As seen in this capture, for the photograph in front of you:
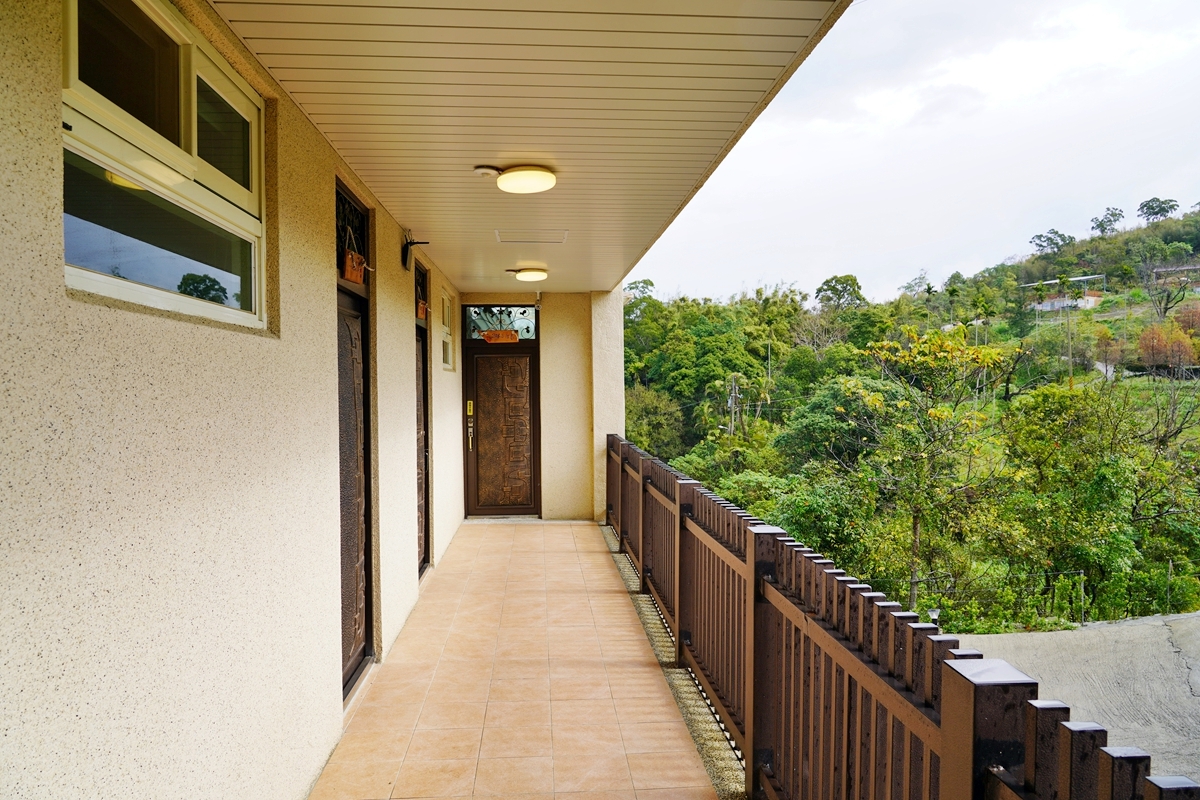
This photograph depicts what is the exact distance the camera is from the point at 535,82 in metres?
2.52

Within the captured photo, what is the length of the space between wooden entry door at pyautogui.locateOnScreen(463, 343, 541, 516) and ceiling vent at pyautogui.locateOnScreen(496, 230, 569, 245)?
331 centimetres

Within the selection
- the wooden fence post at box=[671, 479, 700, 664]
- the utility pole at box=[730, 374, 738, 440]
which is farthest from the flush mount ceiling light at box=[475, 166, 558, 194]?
the utility pole at box=[730, 374, 738, 440]

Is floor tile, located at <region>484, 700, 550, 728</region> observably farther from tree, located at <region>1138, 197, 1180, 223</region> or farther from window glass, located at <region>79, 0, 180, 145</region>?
tree, located at <region>1138, 197, 1180, 223</region>

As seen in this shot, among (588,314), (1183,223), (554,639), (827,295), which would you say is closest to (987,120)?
(1183,223)

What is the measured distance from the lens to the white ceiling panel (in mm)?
2057

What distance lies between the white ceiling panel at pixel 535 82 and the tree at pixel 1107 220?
47048mm

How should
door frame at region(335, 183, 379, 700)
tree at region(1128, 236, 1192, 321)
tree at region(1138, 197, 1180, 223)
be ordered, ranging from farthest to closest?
1. tree at region(1138, 197, 1180, 223)
2. tree at region(1128, 236, 1192, 321)
3. door frame at region(335, 183, 379, 700)

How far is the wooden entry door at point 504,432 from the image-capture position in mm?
8758

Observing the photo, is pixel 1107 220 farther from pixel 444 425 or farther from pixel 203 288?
pixel 203 288

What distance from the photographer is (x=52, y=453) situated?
1.29 metres

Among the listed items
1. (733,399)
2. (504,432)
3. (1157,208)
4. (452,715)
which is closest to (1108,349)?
(733,399)

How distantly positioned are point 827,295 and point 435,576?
3213 cm

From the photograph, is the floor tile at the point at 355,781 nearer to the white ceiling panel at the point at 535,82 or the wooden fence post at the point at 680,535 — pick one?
the wooden fence post at the point at 680,535

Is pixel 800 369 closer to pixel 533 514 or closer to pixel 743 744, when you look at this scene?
pixel 533 514
